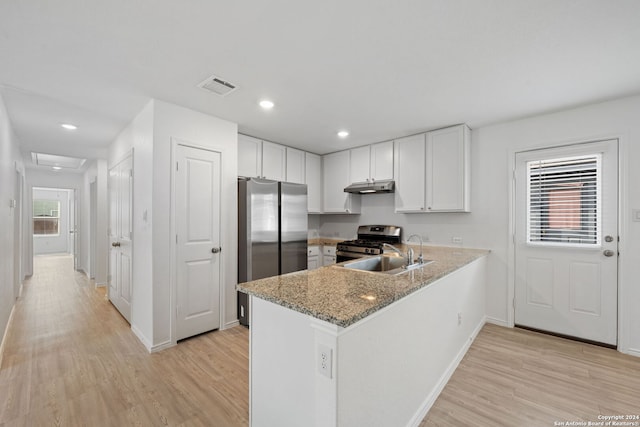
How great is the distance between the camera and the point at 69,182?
6.68m

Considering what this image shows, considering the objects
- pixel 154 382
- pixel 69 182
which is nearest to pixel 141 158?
pixel 154 382

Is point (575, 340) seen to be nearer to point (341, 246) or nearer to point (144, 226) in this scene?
point (341, 246)

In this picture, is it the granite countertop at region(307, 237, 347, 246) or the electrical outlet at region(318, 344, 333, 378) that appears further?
the granite countertop at region(307, 237, 347, 246)

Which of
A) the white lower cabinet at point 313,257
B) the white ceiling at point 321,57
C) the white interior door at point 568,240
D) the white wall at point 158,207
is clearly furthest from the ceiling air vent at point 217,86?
the white interior door at point 568,240

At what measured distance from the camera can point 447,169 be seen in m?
3.44

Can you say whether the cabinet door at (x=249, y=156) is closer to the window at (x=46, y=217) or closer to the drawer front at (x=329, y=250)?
the drawer front at (x=329, y=250)

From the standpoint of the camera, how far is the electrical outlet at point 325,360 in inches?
43.4

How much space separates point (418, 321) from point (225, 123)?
2830mm

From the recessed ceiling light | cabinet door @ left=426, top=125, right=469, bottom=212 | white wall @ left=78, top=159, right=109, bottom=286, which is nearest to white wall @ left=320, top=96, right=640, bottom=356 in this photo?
cabinet door @ left=426, top=125, right=469, bottom=212

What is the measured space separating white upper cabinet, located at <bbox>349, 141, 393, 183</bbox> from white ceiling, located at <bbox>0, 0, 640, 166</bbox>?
980 millimetres

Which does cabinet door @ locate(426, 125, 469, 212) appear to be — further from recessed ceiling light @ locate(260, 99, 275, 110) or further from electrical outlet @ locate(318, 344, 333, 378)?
electrical outlet @ locate(318, 344, 333, 378)

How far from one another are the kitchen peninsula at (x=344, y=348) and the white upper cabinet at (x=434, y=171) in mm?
1776

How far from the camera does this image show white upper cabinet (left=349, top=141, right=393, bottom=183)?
403cm

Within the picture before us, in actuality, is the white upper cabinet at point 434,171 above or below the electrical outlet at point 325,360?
above
